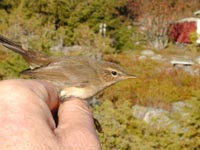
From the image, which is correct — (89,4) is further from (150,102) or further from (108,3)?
(150,102)

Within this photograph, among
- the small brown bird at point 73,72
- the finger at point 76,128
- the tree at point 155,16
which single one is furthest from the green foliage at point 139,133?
the tree at point 155,16

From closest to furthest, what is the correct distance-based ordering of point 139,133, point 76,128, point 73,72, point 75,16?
point 76,128, point 73,72, point 139,133, point 75,16

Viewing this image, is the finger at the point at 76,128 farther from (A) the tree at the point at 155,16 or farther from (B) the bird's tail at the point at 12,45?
(A) the tree at the point at 155,16

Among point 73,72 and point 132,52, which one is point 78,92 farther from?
point 132,52

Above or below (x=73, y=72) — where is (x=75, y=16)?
below

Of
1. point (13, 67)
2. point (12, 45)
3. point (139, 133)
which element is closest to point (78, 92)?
point (12, 45)
